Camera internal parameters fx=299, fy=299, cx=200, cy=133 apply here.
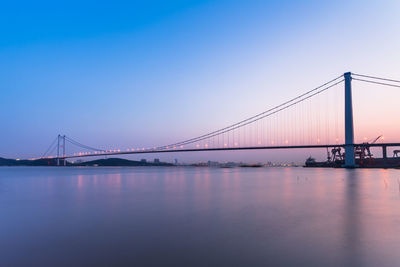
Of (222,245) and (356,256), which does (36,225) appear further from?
(356,256)

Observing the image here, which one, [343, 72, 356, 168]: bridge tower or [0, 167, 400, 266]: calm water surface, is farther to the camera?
[343, 72, 356, 168]: bridge tower

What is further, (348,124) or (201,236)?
(348,124)

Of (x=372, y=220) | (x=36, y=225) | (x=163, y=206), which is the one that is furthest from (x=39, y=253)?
(x=372, y=220)

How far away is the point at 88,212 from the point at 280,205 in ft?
24.5

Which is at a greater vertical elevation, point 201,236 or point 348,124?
point 348,124

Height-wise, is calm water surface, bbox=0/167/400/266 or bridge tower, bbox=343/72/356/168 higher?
bridge tower, bbox=343/72/356/168

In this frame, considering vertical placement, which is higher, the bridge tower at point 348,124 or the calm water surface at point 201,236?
the bridge tower at point 348,124

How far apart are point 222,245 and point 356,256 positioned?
245cm

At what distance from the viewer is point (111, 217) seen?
31.2ft

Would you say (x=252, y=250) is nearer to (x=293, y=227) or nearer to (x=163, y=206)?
(x=293, y=227)

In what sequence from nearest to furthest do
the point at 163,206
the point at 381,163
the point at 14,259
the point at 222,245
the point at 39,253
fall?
1. the point at 14,259
2. the point at 39,253
3. the point at 222,245
4. the point at 163,206
5. the point at 381,163

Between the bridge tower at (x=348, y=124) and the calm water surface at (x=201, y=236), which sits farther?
the bridge tower at (x=348, y=124)

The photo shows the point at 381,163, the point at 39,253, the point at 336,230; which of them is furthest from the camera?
the point at 381,163

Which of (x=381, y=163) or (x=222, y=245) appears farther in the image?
(x=381, y=163)
